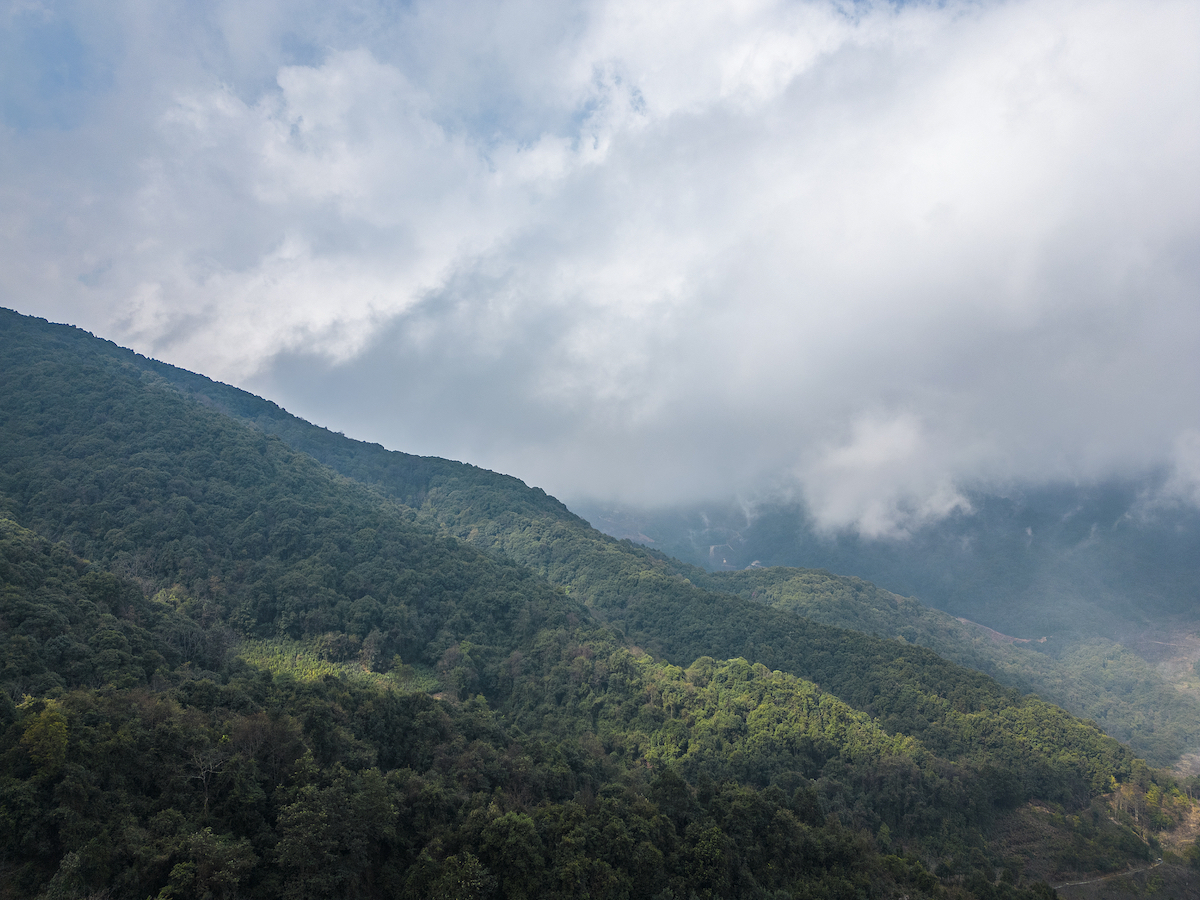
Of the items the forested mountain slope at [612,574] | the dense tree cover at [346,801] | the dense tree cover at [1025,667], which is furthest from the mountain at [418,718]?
the dense tree cover at [1025,667]

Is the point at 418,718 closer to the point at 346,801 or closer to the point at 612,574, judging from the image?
the point at 346,801

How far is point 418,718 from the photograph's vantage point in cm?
5225

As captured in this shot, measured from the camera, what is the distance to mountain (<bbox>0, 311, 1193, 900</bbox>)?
34438mm

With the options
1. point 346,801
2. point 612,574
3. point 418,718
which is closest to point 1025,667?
point 612,574

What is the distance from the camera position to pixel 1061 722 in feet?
293

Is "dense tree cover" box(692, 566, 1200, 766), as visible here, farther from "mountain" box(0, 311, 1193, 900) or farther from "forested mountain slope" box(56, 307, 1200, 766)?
"mountain" box(0, 311, 1193, 900)

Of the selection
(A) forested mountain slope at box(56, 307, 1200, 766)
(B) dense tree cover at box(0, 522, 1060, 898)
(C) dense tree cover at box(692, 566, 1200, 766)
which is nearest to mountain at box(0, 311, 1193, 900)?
(B) dense tree cover at box(0, 522, 1060, 898)

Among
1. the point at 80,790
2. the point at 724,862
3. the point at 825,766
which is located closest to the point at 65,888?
the point at 80,790

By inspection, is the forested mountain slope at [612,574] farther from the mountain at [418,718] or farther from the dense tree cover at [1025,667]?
the mountain at [418,718]

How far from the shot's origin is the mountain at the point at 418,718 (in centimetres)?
3444

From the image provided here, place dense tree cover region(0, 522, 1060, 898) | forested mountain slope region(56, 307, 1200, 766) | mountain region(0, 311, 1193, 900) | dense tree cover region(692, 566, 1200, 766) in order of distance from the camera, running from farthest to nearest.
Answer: dense tree cover region(692, 566, 1200, 766) → forested mountain slope region(56, 307, 1200, 766) → mountain region(0, 311, 1193, 900) → dense tree cover region(0, 522, 1060, 898)

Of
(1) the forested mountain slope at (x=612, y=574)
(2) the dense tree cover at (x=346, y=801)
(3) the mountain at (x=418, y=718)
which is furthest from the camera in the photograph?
(1) the forested mountain slope at (x=612, y=574)

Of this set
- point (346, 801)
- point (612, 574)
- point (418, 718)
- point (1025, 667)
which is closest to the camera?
point (346, 801)

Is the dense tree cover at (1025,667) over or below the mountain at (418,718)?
over
